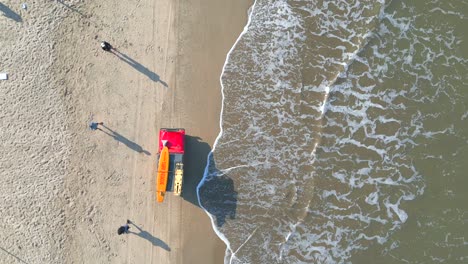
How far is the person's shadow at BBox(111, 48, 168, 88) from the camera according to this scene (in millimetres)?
12102

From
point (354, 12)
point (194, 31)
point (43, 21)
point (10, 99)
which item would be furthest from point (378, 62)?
point (10, 99)

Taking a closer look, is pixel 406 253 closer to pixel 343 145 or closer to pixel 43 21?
pixel 343 145

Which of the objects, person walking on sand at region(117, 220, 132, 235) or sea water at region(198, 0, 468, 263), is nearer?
person walking on sand at region(117, 220, 132, 235)

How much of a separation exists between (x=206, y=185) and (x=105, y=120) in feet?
14.7

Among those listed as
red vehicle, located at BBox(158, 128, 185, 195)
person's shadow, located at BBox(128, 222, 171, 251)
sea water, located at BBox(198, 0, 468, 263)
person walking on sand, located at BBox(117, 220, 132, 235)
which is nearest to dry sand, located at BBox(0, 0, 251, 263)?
person's shadow, located at BBox(128, 222, 171, 251)

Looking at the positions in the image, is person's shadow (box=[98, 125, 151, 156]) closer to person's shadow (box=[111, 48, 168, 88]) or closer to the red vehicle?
the red vehicle

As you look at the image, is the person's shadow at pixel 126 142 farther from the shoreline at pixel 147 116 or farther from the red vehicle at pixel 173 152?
the red vehicle at pixel 173 152

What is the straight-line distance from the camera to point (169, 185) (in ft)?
37.8

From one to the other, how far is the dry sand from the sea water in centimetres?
109

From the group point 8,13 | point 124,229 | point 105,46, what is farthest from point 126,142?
point 8,13

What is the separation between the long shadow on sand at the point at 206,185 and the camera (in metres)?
12.0

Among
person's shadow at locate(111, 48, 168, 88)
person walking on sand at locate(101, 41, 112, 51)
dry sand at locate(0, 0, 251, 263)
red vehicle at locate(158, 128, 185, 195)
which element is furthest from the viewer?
person's shadow at locate(111, 48, 168, 88)

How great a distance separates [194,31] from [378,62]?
7179mm

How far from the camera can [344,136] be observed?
40.6ft
